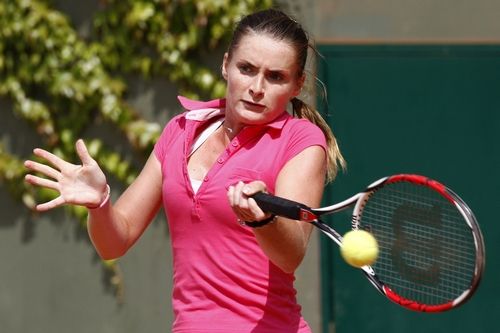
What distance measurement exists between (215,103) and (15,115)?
2.97 metres

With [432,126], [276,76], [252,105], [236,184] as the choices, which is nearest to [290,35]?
[276,76]

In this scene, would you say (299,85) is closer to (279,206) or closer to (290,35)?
(290,35)

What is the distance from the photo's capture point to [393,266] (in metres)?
3.24

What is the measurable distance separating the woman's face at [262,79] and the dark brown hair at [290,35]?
0.02 metres

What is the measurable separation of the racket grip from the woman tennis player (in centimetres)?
5

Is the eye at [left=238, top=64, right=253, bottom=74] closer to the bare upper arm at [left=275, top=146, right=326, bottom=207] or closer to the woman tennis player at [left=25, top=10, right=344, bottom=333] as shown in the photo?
the woman tennis player at [left=25, top=10, right=344, bottom=333]

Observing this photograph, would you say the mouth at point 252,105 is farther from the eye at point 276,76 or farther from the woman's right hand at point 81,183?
the woman's right hand at point 81,183

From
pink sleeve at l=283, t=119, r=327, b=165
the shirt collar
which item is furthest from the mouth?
the shirt collar

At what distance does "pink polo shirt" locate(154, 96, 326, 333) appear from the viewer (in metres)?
3.18

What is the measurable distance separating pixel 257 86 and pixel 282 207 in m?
0.41

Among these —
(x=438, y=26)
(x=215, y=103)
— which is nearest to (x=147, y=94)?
(x=438, y=26)

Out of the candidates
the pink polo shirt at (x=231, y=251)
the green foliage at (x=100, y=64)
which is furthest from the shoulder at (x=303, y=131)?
the green foliage at (x=100, y=64)

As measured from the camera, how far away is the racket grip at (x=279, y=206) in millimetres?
Result: 2949

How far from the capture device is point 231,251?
10.5ft
